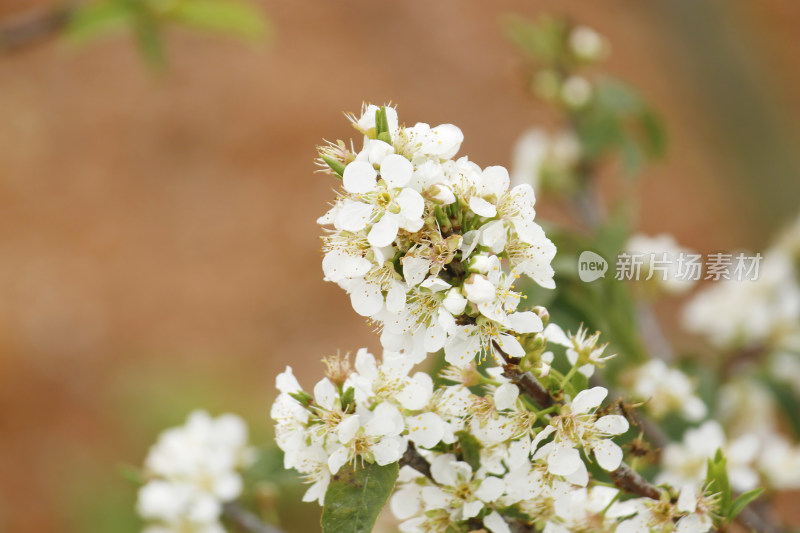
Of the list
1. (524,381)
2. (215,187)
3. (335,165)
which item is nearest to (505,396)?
(524,381)

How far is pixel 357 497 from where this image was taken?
64 cm

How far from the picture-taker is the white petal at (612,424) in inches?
25.6

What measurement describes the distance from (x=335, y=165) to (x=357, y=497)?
268mm

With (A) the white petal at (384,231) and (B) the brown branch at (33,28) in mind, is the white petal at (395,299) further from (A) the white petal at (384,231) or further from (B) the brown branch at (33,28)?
(B) the brown branch at (33,28)

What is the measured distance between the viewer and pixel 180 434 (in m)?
1.09

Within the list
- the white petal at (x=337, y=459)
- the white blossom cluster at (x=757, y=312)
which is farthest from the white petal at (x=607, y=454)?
the white blossom cluster at (x=757, y=312)

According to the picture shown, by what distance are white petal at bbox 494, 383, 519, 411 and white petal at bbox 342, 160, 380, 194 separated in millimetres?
190

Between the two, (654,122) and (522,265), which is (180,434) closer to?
(522,265)

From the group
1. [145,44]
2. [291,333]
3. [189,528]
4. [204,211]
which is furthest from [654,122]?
[204,211]

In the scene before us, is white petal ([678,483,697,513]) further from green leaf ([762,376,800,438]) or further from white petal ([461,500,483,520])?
green leaf ([762,376,800,438])

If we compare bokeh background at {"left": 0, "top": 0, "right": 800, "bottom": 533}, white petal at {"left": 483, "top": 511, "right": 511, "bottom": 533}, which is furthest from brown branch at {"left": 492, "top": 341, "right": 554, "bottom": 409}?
bokeh background at {"left": 0, "top": 0, "right": 800, "bottom": 533}

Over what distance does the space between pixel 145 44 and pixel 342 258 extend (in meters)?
1.00

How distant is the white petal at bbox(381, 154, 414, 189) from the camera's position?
0.60m

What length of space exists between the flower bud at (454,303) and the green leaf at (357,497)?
15 centimetres
